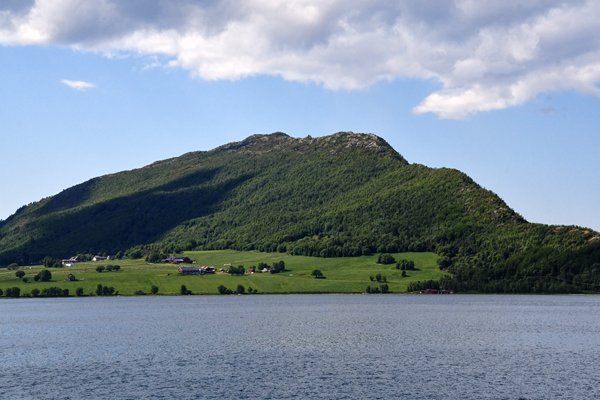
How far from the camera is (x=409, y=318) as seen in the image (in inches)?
6673

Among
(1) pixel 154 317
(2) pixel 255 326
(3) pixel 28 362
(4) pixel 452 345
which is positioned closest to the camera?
(3) pixel 28 362

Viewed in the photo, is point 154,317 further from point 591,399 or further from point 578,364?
point 591,399

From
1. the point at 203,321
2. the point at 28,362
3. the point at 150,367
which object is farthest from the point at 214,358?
the point at 203,321

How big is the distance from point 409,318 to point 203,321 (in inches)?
1671

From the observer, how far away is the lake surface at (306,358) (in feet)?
269

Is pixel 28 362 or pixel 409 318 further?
pixel 409 318

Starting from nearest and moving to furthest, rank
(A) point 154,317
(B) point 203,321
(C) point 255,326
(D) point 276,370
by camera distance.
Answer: (D) point 276,370 < (C) point 255,326 < (B) point 203,321 < (A) point 154,317

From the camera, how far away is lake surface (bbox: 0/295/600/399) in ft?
269

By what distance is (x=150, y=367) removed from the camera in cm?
9769

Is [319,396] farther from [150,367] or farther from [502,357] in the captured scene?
[502,357]

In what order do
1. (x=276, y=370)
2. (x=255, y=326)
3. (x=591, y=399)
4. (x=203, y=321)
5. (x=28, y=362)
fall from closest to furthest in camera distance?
(x=591, y=399) < (x=276, y=370) < (x=28, y=362) < (x=255, y=326) < (x=203, y=321)

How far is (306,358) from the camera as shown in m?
104

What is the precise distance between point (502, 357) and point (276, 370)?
104 feet

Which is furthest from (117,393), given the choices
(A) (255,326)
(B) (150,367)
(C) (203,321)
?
(C) (203,321)
